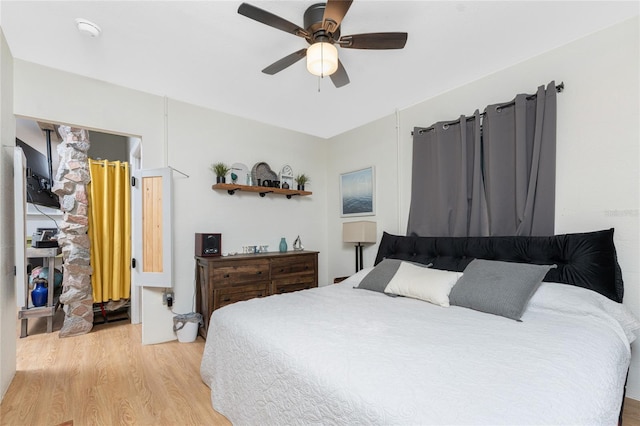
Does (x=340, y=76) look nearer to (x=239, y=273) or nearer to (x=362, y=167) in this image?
(x=362, y=167)

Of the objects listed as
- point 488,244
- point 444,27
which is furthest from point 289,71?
point 488,244

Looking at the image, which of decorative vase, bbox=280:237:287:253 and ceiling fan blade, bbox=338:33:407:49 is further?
decorative vase, bbox=280:237:287:253

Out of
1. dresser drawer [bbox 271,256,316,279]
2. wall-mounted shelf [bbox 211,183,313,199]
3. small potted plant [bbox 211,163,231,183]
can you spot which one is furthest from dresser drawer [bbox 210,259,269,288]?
small potted plant [bbox 211,163,231,183]

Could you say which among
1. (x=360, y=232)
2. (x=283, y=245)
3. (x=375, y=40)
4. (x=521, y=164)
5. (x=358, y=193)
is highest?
(x=375, y=40)

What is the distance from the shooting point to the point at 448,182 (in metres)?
2.83

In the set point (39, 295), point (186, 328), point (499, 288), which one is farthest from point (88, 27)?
point (499, 288)

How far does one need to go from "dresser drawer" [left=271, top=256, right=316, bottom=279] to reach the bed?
1.15m

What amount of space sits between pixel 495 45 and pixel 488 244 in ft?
5.07

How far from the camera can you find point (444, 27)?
2.03 meters

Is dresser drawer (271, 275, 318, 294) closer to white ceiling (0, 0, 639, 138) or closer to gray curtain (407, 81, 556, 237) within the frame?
gray curtain (407, 81, 556, 237)

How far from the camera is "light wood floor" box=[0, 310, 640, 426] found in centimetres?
180

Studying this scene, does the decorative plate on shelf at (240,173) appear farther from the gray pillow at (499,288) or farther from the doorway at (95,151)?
the gray pillow at (499,288)

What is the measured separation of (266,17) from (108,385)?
2723 millimetres

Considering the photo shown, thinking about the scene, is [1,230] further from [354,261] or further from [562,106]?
[562,106]
